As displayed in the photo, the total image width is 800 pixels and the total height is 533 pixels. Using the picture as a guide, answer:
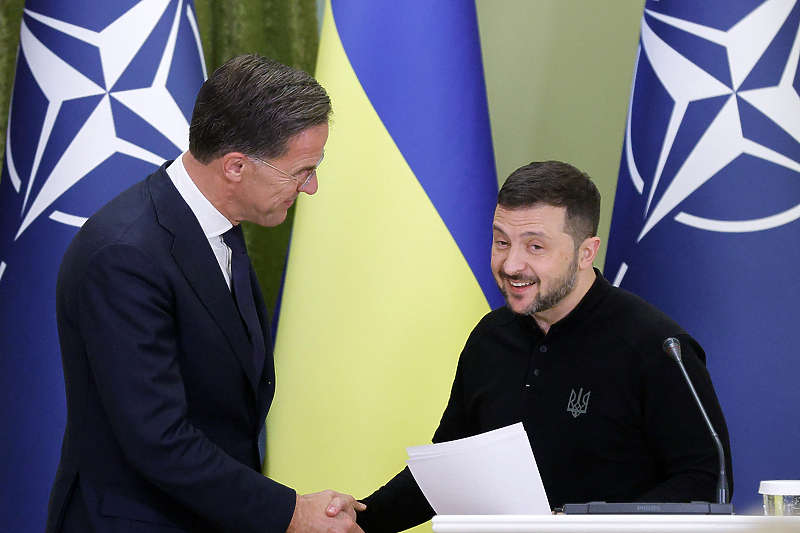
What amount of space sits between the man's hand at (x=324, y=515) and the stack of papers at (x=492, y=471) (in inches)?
17.7

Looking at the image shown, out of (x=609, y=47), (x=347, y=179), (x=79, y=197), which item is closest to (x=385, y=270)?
(x=347, y=179)

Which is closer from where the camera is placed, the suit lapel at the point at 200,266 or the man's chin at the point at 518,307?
the suit lapel at the point at 200,266

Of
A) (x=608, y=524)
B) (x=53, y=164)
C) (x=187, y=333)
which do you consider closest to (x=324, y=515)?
(x=187, y=333)

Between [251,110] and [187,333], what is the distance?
472 mm

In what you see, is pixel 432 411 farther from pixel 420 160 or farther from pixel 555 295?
pixel 420 160

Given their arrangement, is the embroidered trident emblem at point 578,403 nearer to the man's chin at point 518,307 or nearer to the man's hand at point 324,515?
the man's chin at point 518,307

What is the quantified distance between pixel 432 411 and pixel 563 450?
0.55 meters

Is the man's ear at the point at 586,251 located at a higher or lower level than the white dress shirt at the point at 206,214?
lower

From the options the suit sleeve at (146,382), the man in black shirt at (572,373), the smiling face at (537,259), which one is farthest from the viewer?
the smiling face at (537,259)

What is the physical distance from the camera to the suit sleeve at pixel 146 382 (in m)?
1.51

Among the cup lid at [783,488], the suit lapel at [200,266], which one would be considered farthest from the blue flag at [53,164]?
the cup lid at [783,488]

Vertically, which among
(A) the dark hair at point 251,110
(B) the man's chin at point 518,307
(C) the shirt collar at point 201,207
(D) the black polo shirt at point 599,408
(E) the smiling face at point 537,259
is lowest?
(D) the black polo shirt at point 599,408

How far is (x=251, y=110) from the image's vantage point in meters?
1.66

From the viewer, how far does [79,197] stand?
2436 mm
